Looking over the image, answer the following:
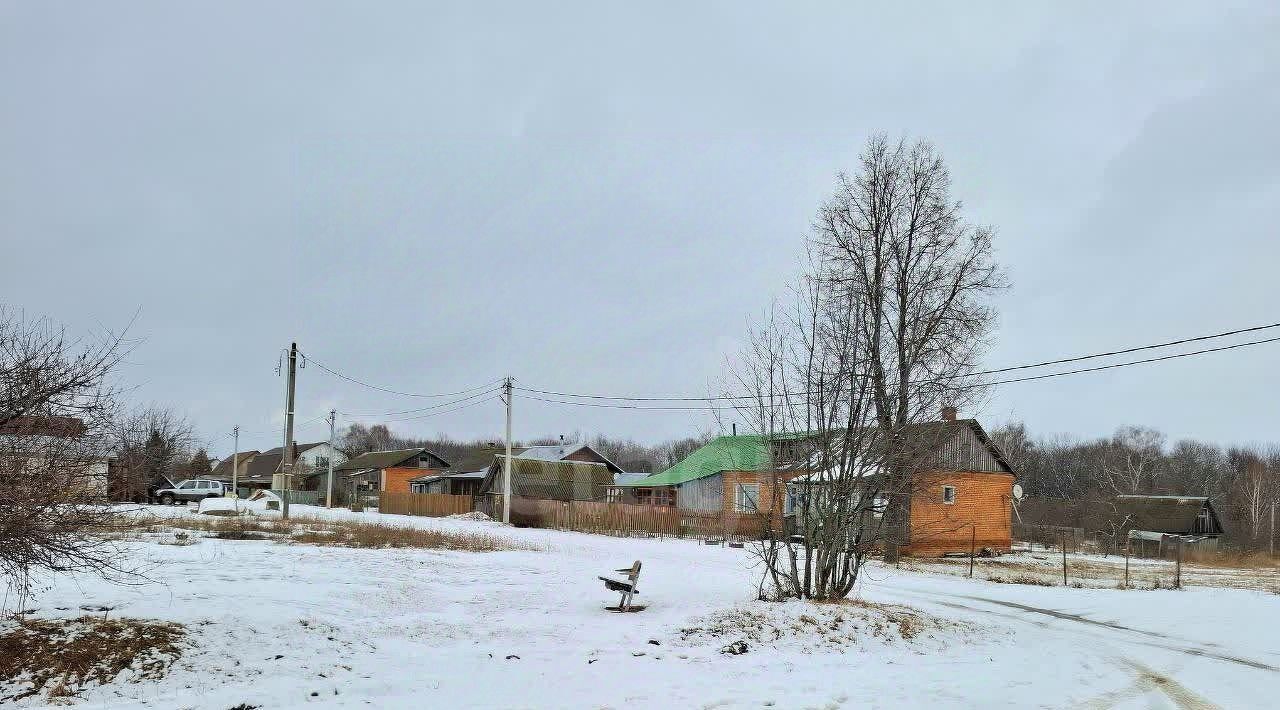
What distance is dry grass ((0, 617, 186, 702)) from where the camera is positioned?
7594mm

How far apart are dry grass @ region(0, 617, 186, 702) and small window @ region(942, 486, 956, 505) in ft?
107

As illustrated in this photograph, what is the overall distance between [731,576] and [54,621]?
13593 millimetres

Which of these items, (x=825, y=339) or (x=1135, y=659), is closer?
(x=1135, y=659)

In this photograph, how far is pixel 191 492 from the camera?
53.1 metres

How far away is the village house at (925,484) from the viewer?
14695 mm

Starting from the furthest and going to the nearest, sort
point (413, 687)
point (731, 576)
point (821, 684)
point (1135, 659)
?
1. point (731, 576)
2. point (1135, 659)
3. point (821, 684)
4. point (413, 687)

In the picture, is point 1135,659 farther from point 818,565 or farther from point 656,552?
point 656,552

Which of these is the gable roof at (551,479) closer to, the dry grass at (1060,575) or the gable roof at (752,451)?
the gable roof at (752,451)

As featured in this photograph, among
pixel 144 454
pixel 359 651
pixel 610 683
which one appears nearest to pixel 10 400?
pixel 144 454

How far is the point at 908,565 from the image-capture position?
1085 inches

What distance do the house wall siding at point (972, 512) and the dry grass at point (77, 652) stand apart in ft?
102

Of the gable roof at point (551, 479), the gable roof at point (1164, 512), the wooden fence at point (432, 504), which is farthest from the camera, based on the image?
the gable roof at point (551, 479)

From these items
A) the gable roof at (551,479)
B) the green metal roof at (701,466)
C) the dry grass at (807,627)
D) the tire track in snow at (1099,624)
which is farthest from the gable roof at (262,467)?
the dry grass at (807,627)

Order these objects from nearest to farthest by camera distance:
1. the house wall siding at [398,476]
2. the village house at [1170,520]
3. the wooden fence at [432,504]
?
1. the village house at [1170,520]
2. the wooden fence at [432,504]
3. the house wall siding at [398,476]
